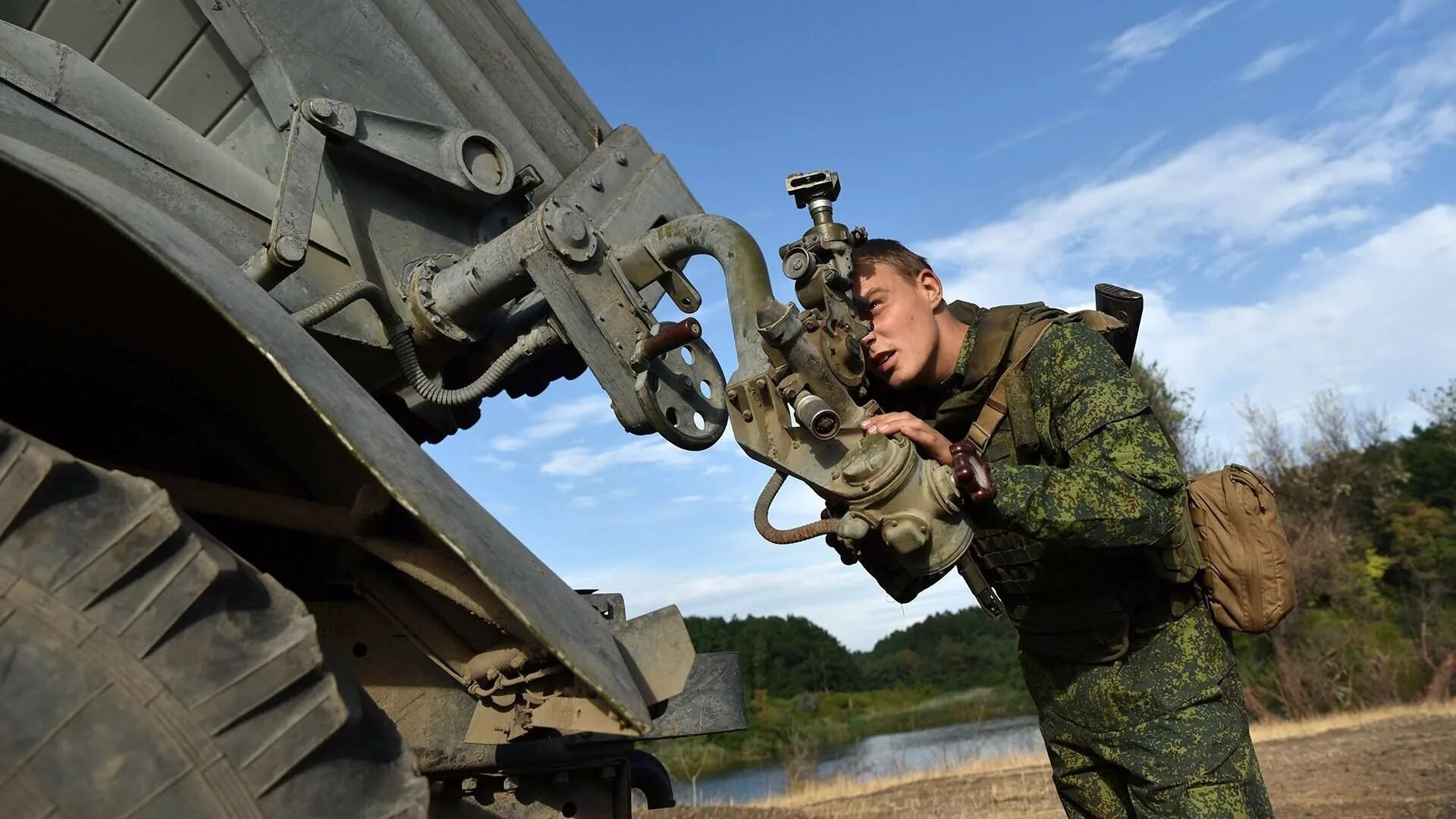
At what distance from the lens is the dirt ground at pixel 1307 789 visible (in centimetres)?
626

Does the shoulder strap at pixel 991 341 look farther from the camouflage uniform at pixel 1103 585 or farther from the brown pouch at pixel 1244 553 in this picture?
the brown pouch at pixel 1244 553

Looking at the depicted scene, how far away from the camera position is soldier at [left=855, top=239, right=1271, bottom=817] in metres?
2.12

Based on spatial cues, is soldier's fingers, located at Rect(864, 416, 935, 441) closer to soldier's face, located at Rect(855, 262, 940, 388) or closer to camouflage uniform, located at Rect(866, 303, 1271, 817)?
camouflage uniform, located at Rect(866, 303, 1271, 817)

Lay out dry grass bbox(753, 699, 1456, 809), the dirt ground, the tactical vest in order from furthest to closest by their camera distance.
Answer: dry grass bbox(753, 699, 1456, 809) → the dirt ground → the tactical vest

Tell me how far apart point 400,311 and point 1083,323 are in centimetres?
169

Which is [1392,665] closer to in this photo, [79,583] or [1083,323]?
[1083,323]

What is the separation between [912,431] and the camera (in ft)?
6.95

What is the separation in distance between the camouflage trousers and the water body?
5501mm

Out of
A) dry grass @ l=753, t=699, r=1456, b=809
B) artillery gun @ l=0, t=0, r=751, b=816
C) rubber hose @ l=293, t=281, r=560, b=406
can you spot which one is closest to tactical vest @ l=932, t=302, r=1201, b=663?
artillery gun @ l=0, t=0, r=751, b=816

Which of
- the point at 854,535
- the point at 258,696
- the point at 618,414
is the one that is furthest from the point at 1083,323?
the point at 258,696

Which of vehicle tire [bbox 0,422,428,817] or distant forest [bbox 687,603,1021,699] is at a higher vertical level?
distant forest [bbox 687,603,1021,699]

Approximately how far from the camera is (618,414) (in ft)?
8.82

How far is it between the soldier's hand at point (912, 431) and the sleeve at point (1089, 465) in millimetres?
114

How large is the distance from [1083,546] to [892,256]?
94 cm
